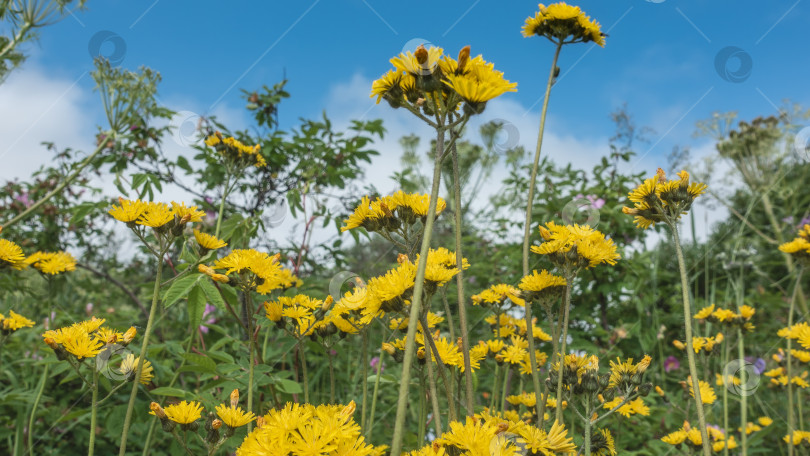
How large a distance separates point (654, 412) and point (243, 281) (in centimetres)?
263

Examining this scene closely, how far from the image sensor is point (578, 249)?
1258 millimetres

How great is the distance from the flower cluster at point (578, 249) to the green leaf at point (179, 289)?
112cm

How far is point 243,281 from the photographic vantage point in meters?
1.38

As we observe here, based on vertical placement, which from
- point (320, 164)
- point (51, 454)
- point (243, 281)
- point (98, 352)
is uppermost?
point (320, 164)

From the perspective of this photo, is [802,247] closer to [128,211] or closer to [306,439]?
[306,439]

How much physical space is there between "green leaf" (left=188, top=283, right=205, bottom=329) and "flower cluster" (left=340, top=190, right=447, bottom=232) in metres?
0.70

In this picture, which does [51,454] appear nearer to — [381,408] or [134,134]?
[381,408]

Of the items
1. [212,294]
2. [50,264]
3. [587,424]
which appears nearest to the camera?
[587,424]

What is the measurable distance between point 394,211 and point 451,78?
42 centimetres

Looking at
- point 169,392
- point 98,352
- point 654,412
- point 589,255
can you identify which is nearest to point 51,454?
point 169,392

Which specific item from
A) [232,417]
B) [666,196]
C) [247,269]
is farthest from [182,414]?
[666,196]

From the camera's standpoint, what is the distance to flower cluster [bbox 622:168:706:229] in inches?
52.7

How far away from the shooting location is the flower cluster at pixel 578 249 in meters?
1.25

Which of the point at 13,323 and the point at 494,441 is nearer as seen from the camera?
the point at 494,441
